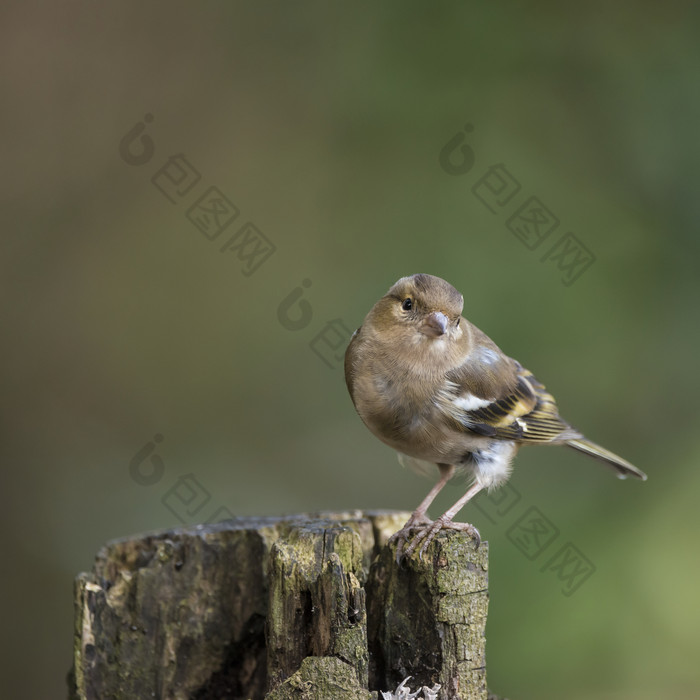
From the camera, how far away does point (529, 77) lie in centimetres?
722

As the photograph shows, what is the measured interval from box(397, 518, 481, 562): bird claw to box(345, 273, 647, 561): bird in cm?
5

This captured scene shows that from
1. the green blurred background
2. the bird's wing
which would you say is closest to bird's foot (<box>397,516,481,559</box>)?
the bird's wing

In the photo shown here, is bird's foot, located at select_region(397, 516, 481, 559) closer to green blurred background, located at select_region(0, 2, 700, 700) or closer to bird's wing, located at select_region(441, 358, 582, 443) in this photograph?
bird's wing, located at select_region(441, 358, 582, 443)

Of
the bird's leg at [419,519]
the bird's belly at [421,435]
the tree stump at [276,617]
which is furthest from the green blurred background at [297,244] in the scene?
the tree stump at [276,617]

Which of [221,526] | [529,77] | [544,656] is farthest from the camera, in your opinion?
[529,77]

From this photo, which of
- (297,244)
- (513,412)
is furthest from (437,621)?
(297,244)

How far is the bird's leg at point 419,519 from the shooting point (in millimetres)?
3638

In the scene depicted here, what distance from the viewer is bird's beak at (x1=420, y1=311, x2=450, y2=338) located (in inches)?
166

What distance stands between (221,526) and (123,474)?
3.66m

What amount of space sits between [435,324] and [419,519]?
951mm

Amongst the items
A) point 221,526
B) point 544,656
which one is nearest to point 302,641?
point 221,526

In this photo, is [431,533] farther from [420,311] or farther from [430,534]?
[420,311]

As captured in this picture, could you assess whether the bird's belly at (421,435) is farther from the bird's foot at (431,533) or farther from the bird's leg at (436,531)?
the bird's foot at (431,533)

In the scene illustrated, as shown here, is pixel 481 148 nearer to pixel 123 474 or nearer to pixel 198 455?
pixel 198 455
